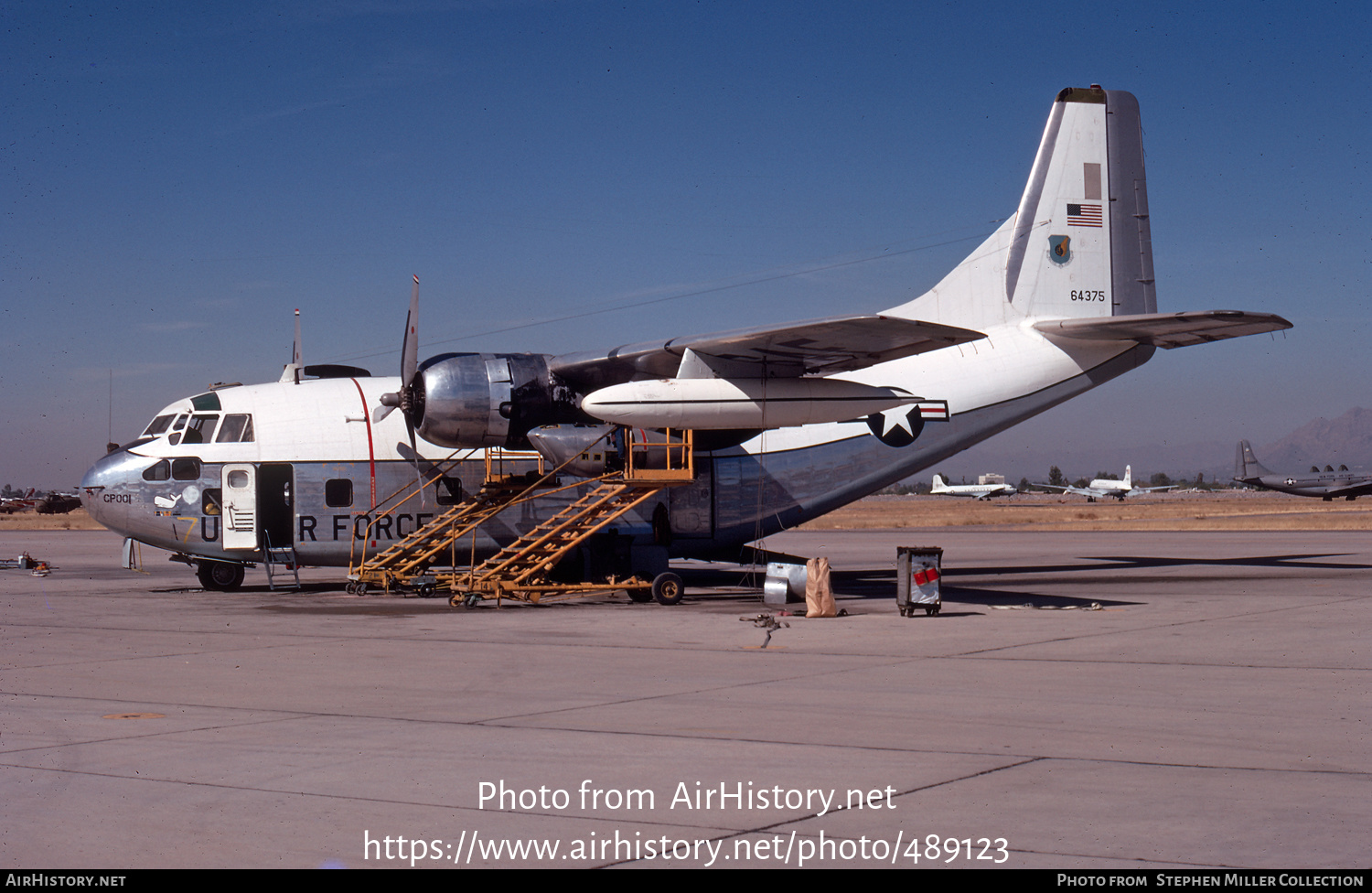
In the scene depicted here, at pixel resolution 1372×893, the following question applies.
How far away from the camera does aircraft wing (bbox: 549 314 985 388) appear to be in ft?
54.9

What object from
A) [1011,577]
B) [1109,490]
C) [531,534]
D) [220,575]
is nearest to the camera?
[531,534]

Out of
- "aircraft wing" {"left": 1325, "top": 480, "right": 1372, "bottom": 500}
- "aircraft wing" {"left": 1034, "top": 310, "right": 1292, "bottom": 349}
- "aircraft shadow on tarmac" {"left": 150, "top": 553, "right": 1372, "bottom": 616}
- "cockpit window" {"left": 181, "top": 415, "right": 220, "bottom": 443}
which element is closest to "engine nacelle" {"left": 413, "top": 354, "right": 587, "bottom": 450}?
"cockpit window" {"left": 181, "top": 415, "right": 220, "bottom": 443}

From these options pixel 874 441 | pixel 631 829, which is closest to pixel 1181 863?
pixel 631 829

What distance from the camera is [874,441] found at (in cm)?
2425

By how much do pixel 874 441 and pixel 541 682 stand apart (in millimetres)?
13967

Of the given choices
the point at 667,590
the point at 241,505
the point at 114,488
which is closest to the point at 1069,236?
the point at 667,590

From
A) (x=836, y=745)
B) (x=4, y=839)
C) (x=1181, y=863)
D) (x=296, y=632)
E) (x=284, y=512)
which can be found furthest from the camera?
(x=284, y=512)

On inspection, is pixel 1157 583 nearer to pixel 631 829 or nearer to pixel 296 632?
pixel 296 632

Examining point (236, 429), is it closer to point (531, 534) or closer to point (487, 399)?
point (487, 399)

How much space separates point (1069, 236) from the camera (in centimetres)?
2450

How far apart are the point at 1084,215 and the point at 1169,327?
224 inches

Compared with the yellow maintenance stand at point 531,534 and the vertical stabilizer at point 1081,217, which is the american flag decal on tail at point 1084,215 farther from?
the yellow maintenance stand at point 531,534

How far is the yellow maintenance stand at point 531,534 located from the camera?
20500 millimetres

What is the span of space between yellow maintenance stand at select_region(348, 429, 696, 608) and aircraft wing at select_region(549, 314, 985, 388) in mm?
1257
